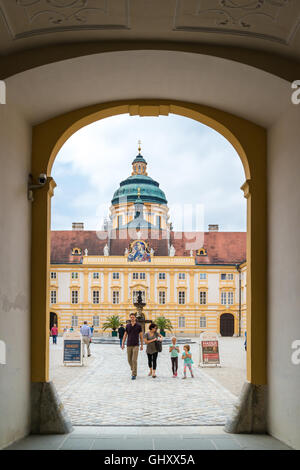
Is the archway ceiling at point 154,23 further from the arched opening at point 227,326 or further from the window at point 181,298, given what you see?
the arched opening at point 227,326

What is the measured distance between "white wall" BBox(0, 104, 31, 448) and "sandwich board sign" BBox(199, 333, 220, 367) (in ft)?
38.5

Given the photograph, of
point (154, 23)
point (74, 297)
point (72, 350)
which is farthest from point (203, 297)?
point (154, 23)

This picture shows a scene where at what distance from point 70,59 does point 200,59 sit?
53.5 inches

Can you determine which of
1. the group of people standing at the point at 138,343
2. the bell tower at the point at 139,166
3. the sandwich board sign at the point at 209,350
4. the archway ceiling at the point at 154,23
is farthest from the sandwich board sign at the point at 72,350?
the bell tower at the point at 139,166

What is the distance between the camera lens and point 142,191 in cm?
6775

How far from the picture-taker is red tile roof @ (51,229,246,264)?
5538 centimetres

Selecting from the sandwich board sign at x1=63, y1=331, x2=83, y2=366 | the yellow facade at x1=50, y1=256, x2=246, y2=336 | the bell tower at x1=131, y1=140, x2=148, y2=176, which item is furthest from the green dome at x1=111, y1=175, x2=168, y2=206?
the sandwich board sign at x1=63, y1=331, x2=83, y2=366

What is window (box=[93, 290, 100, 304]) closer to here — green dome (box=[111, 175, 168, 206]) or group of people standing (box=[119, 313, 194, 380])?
green dome (box=[111, 175, 168, 206])

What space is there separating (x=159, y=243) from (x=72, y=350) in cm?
4008

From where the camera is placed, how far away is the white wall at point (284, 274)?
548 cm

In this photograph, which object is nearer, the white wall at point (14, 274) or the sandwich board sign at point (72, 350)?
the white wall at point (14, 274)

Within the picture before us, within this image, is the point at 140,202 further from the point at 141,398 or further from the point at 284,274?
the point at 284,274

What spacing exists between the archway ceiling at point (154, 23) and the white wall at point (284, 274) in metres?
1.03
